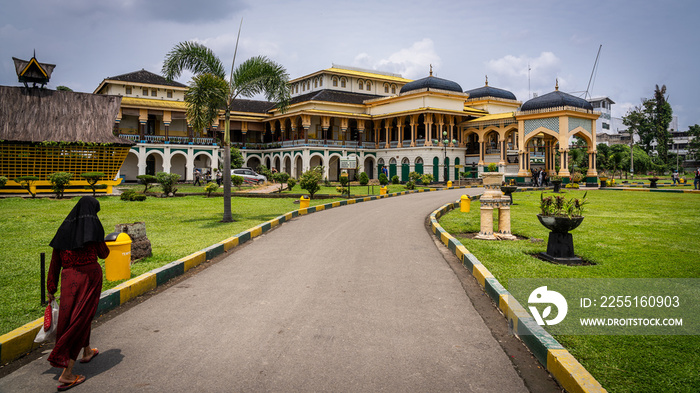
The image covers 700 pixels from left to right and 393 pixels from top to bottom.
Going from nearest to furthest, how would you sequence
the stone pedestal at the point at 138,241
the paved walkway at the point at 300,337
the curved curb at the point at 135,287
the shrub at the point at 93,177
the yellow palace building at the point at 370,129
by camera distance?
the paved walkway at the point at 300,337, the curved curb at the point at 135,287, the stone pedestal at the point at 138,241, the shrub at the point at 93,177, the yellow palace building at the point at 370,129

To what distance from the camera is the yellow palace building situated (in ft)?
110

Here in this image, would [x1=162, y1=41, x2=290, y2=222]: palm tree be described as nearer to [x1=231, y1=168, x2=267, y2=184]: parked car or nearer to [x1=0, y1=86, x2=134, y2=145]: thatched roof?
[x1=0, y1=86, x2=134, y2=145]: thatched roof

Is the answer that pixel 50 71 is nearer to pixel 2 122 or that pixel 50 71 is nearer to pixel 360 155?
pixel 2 122

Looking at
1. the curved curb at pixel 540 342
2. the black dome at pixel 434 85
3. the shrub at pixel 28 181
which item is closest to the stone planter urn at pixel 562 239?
the curved curb at pixel 540 342

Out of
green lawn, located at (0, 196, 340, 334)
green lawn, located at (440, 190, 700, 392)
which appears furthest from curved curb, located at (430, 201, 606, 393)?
green lawn, located at (0, 196, 340, 334)

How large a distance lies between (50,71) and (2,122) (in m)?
A: 3.59

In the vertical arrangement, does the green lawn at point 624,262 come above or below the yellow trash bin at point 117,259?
below

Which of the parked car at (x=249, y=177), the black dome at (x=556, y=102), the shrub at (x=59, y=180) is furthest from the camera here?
the parked car at (x=249, y=177)

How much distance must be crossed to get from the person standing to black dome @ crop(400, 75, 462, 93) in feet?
117

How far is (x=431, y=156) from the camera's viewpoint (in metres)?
36.7

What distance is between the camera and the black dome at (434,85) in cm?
3722

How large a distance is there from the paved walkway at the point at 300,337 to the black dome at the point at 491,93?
40.1m

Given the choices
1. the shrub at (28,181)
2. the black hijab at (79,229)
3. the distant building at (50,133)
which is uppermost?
the distant building at (50,133)

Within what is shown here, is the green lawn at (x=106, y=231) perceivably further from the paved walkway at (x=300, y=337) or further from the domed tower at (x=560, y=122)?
the domed tower at (x=560, y=122)
